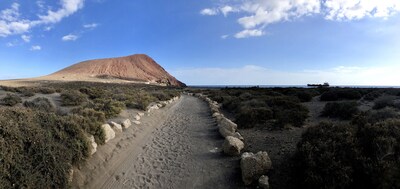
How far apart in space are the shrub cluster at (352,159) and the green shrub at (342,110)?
5779mm

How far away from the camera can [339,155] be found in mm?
5047

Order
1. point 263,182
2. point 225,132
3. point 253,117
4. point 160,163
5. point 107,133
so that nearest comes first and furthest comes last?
point 263,182, point 160,163, point 107,133, point 225,132, point 253,117

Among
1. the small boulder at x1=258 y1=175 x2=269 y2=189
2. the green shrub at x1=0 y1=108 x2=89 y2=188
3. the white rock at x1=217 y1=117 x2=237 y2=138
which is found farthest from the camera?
the white rock at x1=217 y1=117 x2=237 y2=138

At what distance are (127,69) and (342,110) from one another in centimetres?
8968

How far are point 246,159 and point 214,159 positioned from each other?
58.5 inches

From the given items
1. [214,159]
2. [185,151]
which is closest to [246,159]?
[214,159]

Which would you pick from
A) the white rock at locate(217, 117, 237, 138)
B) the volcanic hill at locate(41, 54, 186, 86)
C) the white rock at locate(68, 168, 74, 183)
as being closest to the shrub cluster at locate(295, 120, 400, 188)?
the white rock at locate(217, 117, 237, 138)

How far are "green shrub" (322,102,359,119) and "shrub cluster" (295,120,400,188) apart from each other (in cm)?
578

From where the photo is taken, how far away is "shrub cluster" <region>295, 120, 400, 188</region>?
441 cm

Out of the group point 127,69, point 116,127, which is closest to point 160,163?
point 116,127

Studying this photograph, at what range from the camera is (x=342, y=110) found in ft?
38.1

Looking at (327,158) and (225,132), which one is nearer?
(327,158)

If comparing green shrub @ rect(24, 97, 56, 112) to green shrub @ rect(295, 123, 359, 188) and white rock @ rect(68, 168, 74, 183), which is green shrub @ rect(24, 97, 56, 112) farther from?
green shrub @ rect(295, 123, 359, 188)

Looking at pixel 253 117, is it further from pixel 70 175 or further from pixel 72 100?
pixel 72 100
